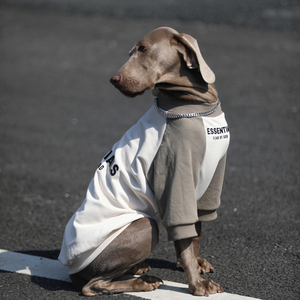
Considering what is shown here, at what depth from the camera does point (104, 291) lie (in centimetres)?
294

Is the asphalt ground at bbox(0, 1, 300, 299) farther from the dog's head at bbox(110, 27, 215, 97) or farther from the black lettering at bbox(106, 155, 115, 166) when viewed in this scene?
the dog's head at bbox(110, 27, 215, 97)

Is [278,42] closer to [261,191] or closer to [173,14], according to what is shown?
[173,14]

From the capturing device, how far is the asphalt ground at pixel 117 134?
3.50m

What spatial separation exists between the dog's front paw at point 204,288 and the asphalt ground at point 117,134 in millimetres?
160

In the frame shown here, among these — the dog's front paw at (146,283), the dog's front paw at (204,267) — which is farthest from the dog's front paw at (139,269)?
the dog's front paw at (204,267)

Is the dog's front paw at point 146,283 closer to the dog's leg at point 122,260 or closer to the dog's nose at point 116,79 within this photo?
the dog's leg at point 122,260

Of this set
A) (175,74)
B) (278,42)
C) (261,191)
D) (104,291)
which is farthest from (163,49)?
(278,42)

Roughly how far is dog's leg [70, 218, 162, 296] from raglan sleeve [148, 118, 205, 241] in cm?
17

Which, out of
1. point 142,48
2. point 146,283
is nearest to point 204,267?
point 146,283

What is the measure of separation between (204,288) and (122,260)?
59 centimetres

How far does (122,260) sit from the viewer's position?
111 inches

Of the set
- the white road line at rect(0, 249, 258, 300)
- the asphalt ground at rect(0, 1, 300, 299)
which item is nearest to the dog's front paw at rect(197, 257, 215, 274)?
the asphalt ground at rect(0, 1, 300, 299)

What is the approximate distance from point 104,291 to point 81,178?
8.65 ft

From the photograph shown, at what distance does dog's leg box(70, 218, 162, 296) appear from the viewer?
2.82 metres
